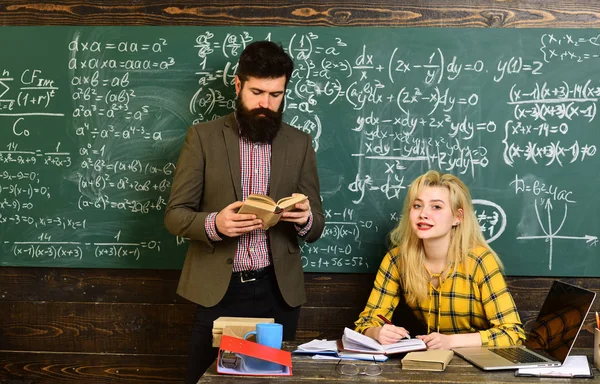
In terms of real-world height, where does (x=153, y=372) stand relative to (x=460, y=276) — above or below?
below

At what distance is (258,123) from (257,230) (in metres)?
0.45

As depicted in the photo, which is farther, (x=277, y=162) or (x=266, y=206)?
(x=277, y=162)

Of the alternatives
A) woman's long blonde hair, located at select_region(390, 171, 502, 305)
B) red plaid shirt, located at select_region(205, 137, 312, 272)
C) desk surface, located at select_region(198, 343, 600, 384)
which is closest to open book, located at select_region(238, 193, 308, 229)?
red plaid shirt, located at select_region(205, 137, 312, 272)

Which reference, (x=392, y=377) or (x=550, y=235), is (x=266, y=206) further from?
(x=550, y=235)

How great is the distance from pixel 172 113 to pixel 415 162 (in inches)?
50.6

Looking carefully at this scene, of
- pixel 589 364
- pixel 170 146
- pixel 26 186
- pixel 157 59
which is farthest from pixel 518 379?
pixel 26 186

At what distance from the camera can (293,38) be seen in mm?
3350

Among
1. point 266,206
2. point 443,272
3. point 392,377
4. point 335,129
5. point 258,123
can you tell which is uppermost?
point 335,129

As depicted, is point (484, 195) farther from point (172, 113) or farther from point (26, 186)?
point (26, 186)

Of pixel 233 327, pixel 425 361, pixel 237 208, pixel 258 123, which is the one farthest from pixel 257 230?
pixel 425 361

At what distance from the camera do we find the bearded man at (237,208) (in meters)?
2.71

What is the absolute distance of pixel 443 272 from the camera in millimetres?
2607

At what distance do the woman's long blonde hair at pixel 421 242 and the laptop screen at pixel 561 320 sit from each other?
0.40 metres

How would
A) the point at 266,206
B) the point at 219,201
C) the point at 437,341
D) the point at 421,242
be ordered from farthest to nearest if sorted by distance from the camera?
the point at 219,201, the point at 421,242, the point at 266,206, the point at 437,341
